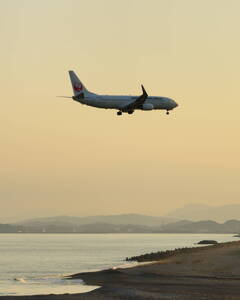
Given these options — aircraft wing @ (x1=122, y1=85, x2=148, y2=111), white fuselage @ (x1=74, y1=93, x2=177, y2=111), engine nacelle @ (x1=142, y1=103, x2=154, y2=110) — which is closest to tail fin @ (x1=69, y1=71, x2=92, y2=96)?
white fuselage @ (x1=74, y1=93, x2=177, y2=111)

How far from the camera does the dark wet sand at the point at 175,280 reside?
67250mm

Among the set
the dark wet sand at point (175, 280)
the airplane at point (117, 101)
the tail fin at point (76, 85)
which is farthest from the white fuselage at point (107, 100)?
the dark wet sand at point (175, 280)

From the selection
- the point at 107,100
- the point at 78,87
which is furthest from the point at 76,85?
the point at 107,100

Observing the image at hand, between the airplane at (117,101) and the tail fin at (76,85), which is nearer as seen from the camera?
the airplane at (117,101)

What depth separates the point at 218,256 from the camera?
346 feet

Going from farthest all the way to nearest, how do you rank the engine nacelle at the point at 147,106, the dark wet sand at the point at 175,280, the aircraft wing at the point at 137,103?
the engine nacelle at the point at 147,106 < the aircraft wing at the point at 137,103 < the dark wet sand at the point at 175,280

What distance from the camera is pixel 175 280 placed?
81312mm

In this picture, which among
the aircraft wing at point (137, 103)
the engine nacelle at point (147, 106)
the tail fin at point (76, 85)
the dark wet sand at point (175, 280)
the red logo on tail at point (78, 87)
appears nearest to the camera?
the dark wet sand at point (175, 280)

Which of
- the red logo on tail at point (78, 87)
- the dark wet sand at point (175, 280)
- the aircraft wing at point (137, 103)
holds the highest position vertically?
the red logo on tail at point (78, 87)

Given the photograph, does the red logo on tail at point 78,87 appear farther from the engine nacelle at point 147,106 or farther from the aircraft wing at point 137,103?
the engine nacelle at point 147,106

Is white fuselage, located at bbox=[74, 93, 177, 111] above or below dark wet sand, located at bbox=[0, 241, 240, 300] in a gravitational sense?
above

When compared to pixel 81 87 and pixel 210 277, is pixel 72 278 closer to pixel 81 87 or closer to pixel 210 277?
pixel 210 277

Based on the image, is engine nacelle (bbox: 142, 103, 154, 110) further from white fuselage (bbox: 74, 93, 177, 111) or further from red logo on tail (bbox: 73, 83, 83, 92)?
red logo on tail (bbox: 73, 83, 83, 92)

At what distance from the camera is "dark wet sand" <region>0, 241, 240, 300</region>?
67.2m
